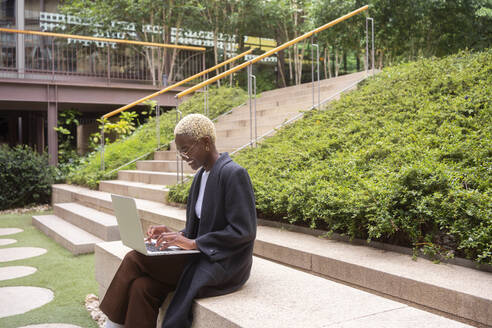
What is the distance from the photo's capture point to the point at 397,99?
234 inches

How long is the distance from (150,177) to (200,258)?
5.59 meters

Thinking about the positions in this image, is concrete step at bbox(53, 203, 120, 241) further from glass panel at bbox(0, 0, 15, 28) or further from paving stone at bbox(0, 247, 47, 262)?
glass panel at bbox(0, 0, 15, 28)

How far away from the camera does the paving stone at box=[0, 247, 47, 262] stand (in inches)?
210

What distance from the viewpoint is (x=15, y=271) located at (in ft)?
15.5

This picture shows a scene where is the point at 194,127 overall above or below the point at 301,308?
above

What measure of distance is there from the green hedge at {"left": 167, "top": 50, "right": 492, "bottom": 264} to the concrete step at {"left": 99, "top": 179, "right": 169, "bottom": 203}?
0.72 m

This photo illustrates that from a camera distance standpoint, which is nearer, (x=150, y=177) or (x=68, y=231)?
(x=68, y=231)

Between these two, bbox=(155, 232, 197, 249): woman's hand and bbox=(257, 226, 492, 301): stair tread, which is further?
Result: bbox=(257, 226, 492, 301): stair tread

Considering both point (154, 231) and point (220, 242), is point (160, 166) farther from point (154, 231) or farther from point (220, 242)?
point (220, 242)

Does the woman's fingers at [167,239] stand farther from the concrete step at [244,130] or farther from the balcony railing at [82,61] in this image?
the balcony railing at [82,61]

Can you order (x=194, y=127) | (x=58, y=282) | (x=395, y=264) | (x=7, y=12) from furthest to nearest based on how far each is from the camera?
(x=7, y=12) < (x=58, y=282) < (x=395, y=264) < (x=194, y=127)

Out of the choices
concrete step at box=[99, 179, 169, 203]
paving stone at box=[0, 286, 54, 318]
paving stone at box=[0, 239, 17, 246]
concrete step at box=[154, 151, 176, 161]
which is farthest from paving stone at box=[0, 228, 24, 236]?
paving stone at box=[0, 286, 54, 318]

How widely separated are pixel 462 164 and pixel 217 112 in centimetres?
704

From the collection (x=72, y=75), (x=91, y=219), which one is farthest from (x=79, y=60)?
(x=91, y=219)
